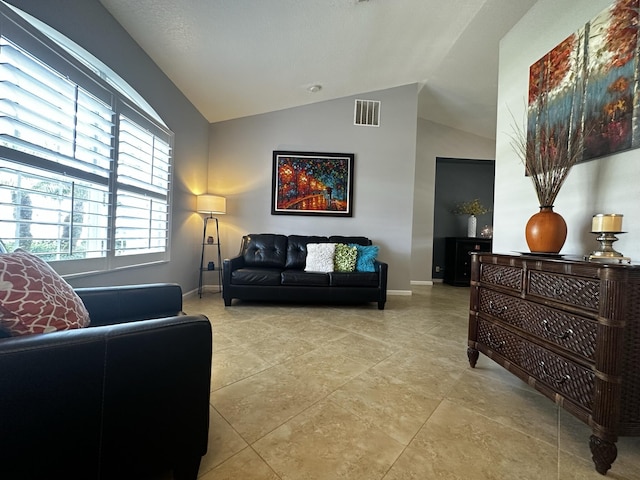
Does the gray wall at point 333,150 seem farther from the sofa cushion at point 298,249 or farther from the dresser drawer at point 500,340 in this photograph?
the dresser drawer at point 500,340

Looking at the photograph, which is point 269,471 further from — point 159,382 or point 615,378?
point 615,378

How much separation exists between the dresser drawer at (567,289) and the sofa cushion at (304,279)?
2232 mm

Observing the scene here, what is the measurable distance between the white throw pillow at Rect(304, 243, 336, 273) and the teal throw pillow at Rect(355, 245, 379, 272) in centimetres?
38

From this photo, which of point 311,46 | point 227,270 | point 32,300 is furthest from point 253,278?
point 311,46

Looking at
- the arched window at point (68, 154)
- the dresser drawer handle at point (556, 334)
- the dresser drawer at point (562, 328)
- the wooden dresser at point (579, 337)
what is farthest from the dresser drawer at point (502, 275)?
the arched window at point (68, 154)

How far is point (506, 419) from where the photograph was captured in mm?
1377

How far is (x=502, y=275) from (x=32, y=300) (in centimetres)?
230

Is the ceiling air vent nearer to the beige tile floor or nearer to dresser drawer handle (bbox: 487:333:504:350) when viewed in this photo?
the beige tile floor

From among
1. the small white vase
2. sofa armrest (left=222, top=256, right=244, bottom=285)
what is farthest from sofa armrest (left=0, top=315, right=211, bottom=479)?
the small white vase

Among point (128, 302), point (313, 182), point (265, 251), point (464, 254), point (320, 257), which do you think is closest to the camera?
point (128, 302)

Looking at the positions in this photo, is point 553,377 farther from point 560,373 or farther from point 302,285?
point 302,285

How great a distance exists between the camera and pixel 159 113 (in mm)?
2922

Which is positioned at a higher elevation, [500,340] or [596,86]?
[596,86]

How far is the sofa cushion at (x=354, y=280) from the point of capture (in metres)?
3.39
